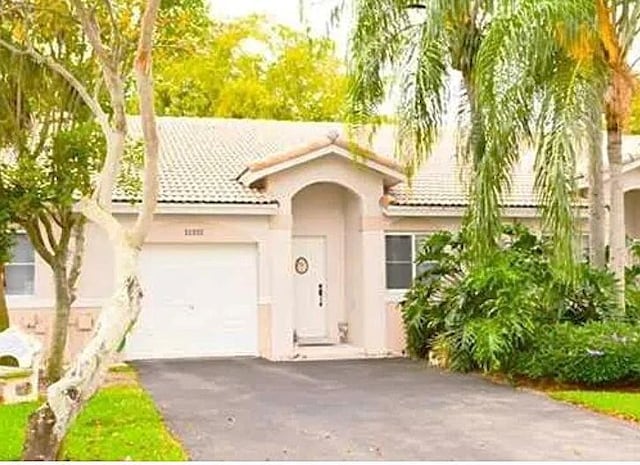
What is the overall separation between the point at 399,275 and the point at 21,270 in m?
8.74

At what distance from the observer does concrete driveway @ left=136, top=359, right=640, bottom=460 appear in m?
9.79

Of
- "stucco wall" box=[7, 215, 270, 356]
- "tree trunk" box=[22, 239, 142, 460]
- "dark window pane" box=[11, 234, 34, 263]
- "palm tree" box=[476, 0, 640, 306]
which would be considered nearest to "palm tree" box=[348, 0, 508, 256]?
"palm tree" box=[476, 0, 640, 306]

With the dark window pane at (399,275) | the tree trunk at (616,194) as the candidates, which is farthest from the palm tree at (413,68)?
the dark window pane at (399,275)

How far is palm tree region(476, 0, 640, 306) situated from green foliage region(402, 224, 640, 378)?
2054 mm

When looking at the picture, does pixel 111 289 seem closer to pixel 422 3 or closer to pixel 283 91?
pixel 422 3

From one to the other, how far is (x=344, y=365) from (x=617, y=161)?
7.03 meters

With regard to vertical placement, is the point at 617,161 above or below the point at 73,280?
above

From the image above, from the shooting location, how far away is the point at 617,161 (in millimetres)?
15539

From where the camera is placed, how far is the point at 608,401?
1292 centimetres

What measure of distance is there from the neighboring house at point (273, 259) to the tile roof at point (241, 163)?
0.08m

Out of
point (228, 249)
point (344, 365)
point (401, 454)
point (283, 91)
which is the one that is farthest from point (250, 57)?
point (401, 454)

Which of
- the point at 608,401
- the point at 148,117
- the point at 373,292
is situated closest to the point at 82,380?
the point at 148,117

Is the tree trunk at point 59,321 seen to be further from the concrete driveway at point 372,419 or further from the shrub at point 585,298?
the shrub at point 585,298

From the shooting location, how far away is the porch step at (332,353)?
65.0ft
